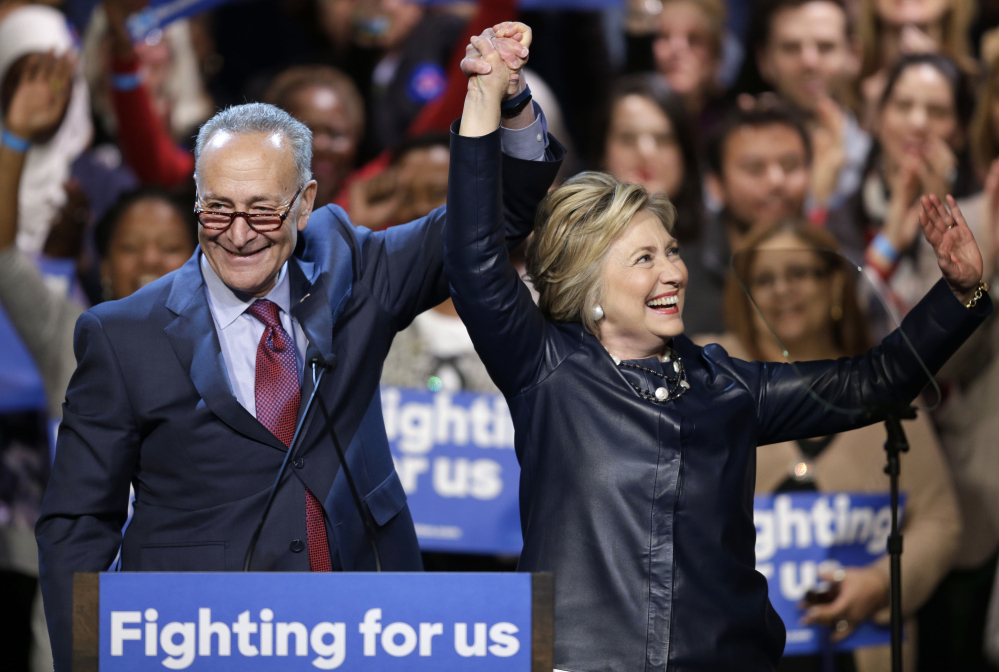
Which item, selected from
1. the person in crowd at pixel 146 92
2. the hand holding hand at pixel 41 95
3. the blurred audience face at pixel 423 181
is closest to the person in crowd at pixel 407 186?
the blurred audience face at pixel 423 181

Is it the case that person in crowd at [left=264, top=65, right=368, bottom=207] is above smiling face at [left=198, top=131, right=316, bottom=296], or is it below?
above

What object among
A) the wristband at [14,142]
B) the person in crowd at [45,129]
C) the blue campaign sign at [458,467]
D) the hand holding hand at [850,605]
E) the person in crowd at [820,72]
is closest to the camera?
the hand holding hand at [850,605]

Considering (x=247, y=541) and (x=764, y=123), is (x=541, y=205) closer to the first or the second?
(x=247, y=541)

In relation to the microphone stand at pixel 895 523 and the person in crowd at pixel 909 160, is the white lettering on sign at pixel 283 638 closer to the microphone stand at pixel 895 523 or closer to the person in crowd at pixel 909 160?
the microphone stand at pixel 895 523

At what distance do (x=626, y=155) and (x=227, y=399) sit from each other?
2.79 m

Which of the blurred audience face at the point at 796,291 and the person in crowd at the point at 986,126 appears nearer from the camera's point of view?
the blurred audience face at the point at 796,291

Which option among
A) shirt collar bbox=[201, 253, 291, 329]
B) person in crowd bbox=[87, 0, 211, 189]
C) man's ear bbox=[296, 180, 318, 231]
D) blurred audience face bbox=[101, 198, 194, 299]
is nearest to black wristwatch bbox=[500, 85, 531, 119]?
man's ear bbox=[296, 180, 318, 231]

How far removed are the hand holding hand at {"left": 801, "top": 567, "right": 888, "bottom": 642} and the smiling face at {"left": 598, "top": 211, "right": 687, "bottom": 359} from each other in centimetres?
176

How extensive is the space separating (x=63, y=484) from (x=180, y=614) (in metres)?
0.47

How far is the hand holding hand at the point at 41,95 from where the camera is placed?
14.2 ft

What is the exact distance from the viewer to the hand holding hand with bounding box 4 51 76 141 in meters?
4.32

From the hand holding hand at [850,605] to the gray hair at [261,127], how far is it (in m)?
2.24

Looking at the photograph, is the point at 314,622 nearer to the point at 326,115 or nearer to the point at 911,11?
the point at 326,115

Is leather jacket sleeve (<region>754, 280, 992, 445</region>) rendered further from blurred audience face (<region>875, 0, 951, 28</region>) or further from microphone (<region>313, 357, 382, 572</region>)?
blurred audience face (<region>875, 0, 951, 28</region>)
